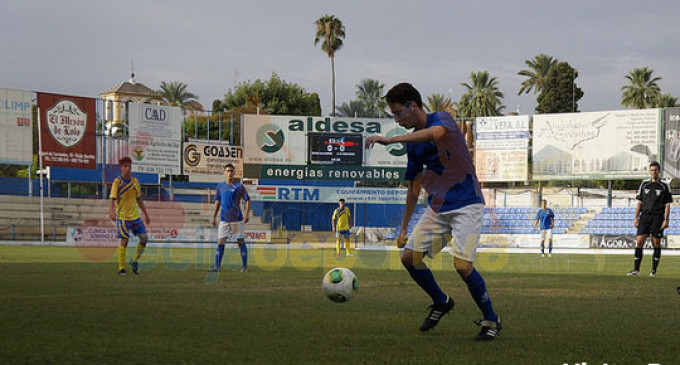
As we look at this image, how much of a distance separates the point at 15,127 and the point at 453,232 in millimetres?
37673

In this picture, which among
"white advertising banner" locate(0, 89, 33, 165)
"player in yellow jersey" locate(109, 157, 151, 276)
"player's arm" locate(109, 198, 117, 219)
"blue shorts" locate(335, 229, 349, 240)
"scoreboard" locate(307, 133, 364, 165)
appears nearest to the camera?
"player's arm" locate(109, 198, 117, 219)

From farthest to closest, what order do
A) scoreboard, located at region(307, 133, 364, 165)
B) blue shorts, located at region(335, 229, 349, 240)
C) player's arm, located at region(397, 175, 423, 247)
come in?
scoreboard, located at region(307, 133, 364, 165), blue shorts, located at region(335, 229, 349, 240), player's arm, located at region(397, 175, 423, 247)

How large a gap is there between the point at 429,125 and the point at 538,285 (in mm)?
7392

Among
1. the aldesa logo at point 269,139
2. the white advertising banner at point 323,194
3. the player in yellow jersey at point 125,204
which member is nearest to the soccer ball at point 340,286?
the player in yellow jersey at point 125,204

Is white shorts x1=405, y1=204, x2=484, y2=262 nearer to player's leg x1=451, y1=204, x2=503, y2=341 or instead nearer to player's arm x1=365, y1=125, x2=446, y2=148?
player's leg x1=451, y1=204, x2=503, y2=341

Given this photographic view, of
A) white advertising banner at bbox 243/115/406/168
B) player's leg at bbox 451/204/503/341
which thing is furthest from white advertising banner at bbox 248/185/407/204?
player's leg at bbox 451/204/503/341

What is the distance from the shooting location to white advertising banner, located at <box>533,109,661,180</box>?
1690 inches

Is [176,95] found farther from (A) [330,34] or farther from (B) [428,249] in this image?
(B) [428,249]

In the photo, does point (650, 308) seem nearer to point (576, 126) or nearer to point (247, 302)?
point (247, 302)

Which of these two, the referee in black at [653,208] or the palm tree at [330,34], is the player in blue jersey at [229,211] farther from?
the palm tree at [330,34]

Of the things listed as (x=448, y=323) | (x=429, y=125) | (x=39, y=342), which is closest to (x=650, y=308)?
(x=448, y=323)

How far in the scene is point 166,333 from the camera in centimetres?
662

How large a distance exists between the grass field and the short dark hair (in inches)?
84.0

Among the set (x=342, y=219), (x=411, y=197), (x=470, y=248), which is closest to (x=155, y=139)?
(x=342, y=219)
